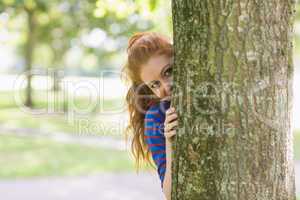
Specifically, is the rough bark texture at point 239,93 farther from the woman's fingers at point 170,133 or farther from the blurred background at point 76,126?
the blurred background at point 76,126

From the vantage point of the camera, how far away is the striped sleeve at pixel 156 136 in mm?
2439

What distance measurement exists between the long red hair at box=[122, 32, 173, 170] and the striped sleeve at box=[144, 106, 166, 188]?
12cm

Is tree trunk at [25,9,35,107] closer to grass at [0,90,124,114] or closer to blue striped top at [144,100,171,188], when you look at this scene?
grass at [0,90,124,114]

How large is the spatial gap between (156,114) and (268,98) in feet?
2.24

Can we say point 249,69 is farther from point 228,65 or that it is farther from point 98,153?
point 98,153

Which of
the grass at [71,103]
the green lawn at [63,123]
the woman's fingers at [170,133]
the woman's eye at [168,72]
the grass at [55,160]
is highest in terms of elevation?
the woman's eye at [168,72]

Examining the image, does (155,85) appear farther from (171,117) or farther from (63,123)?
(63,123)

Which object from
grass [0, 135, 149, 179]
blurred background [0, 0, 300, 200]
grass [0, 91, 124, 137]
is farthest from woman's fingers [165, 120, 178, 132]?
grass [0, 91, 124, 137]

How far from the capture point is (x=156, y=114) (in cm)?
249

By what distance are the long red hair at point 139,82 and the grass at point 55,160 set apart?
5.87 m

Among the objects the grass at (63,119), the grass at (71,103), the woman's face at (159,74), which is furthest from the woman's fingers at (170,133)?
the grass at (71,103)

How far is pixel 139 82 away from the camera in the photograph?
2.62m

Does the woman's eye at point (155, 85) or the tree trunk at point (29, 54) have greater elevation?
the tree trunk at point (29, 54)

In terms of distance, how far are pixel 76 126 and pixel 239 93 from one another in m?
13.0
